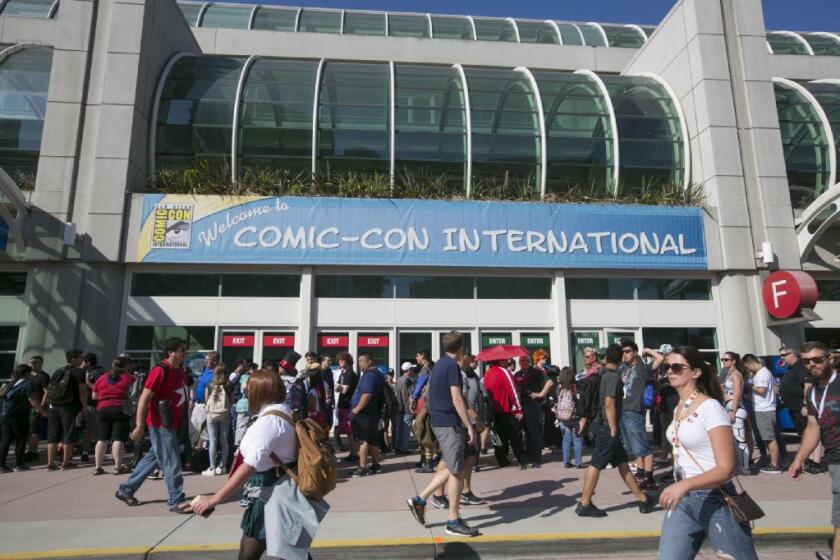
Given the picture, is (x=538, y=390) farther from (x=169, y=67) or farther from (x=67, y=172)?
(x=169, y=67)

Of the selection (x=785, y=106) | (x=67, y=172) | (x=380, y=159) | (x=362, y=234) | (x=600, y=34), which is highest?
(x=600, y=34)

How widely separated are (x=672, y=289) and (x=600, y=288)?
204 centimetres

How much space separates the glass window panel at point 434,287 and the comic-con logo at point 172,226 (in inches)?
213

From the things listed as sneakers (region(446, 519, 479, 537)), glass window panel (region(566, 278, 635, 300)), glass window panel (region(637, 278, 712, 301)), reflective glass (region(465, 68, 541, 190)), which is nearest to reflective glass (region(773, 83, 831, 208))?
glass window panel (region(637, 278, 712, 301))

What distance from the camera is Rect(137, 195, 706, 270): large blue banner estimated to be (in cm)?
1357

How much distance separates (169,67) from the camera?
15.9m

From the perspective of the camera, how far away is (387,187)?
14492 mm

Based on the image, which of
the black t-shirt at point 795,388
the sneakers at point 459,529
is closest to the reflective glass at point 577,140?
the black t-shirt at point 795,388

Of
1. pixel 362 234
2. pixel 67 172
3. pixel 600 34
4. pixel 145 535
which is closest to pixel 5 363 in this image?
pixel 67 172

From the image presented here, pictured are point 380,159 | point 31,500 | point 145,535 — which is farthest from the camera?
point 380,159

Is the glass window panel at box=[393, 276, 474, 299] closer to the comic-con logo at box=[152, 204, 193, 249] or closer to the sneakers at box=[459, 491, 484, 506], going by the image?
the comic-con logo at box=[152, 204, 193, 249]

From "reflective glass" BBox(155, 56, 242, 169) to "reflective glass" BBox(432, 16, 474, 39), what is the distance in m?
12.3

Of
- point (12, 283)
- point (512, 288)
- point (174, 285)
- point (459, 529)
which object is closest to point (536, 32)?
point (512, 288)

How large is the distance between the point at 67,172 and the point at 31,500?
31.0 ft
